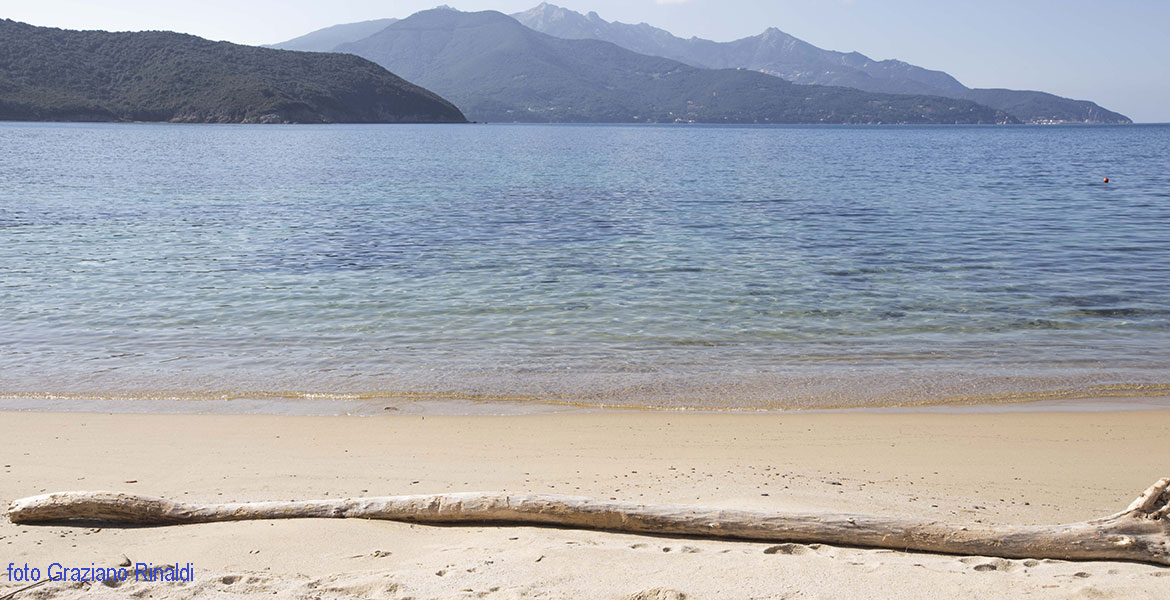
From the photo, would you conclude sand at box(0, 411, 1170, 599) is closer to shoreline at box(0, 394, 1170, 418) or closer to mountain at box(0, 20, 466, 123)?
shoreline at box(0, 394, 1170, 418)

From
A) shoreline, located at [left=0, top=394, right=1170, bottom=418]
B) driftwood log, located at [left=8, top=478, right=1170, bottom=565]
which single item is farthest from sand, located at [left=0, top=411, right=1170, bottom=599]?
shoreline, located at [left=0, top=394, right=1170, bottom=418]

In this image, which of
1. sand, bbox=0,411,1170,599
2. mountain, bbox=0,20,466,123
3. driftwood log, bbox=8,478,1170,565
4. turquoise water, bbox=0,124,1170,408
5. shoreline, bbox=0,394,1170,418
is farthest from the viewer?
mountain, bbox=0,20,466,123

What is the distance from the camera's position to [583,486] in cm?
557

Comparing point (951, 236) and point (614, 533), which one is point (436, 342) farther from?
point (951, 236)

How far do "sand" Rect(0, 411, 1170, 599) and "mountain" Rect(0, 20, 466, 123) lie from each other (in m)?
145

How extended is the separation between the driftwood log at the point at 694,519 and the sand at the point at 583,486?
0.09m

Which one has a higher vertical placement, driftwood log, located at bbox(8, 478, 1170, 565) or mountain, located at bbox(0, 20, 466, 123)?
mountain, located at bbox(0, 20, 466, 123)

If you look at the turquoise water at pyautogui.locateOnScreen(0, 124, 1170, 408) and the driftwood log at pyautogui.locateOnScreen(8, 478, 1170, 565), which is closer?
the driftwood log at pyautogui.locateOnScreen(8, 478, 1170, 565)

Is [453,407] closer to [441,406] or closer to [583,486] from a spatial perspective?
[441,406]

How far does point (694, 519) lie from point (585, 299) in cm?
815

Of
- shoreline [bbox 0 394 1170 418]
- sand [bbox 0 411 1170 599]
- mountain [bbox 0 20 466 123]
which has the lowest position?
shoreline [bbox 0 394 1170 418]

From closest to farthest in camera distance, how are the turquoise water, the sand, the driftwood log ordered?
the sand → the driftwood log → the turquoise water

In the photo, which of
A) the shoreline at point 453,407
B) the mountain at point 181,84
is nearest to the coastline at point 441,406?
the shoreline at point 453,407

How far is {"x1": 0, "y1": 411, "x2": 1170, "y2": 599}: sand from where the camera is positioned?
389 cm
